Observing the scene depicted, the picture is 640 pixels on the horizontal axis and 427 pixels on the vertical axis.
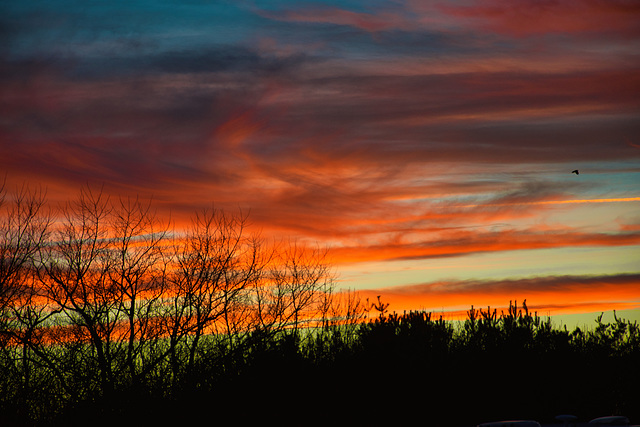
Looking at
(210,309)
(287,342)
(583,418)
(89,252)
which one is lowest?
(583,418)

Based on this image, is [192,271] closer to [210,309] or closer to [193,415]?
[210,309]

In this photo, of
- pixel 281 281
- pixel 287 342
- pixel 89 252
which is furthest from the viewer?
pixel 281 281

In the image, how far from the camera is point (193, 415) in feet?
70.9

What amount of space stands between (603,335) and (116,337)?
2597 centimetres

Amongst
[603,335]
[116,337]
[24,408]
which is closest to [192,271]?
[116,337]

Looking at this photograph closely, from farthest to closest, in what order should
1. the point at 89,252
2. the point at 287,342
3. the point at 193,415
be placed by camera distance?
the point at 89,252 < the point at 287,342 < the point at 193,415

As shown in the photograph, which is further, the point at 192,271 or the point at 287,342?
the point at 192,271

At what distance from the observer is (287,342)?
2344 cm

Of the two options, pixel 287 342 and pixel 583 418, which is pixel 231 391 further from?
pixel 583 418

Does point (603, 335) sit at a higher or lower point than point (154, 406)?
higher

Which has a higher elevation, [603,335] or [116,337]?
[116,337]

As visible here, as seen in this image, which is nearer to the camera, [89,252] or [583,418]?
[583,418]

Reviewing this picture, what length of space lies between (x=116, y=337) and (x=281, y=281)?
448 inches

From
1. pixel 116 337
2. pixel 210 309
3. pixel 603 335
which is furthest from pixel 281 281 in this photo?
pixel 603 335
